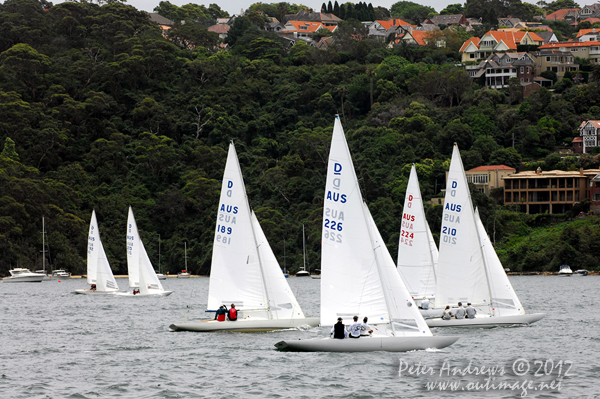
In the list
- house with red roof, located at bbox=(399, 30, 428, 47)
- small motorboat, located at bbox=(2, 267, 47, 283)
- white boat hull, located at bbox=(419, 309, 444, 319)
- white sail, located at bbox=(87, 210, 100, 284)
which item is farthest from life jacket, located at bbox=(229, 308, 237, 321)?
house with red roof, located at bbox=(399, 30, 428, 47)

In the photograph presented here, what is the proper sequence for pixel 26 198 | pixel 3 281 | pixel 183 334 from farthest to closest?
pixel 26 198 → pixel 3 281 → pixel 183 334

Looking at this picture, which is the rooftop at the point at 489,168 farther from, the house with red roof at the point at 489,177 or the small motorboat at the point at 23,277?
the small motorboat at the point at 23,277

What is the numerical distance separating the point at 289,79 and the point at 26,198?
64904mm

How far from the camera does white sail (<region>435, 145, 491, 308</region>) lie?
36000 mm

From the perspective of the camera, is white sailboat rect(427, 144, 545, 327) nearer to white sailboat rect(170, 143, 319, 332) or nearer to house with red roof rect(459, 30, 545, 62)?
white sailboat rect(170, 143, 319, 332)

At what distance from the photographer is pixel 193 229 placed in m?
119

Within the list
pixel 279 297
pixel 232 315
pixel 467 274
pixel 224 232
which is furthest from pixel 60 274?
pixel 467 274

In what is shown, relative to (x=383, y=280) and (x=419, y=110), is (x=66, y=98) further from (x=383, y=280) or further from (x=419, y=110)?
(x=383, y=280)

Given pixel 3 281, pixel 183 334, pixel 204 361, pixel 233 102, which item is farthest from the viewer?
pixel 233 102

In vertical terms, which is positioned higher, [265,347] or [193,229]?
[193,229]

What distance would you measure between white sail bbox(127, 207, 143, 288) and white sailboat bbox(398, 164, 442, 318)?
26277 mm

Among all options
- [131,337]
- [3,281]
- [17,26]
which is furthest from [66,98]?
[131,337]

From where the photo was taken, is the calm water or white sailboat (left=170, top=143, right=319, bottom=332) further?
white sailboat (left=170, top=143, right=319, bottom=332)

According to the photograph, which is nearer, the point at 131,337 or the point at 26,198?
the point at 131,337
